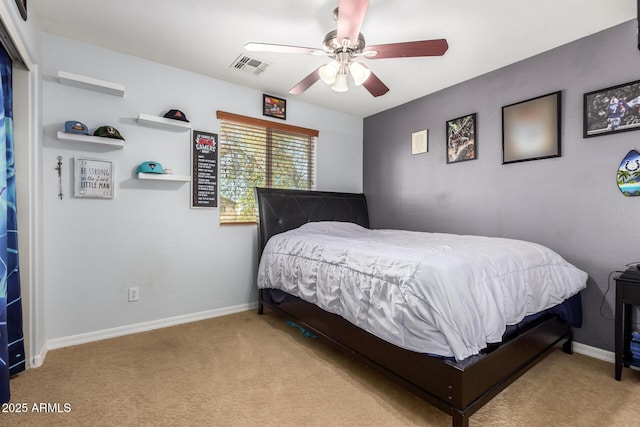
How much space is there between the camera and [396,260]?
168cm

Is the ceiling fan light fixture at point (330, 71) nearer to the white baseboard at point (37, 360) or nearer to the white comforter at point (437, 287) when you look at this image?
the white comforter at point (437, 287)

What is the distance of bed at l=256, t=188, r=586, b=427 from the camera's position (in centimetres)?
141

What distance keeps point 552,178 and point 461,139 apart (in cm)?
93

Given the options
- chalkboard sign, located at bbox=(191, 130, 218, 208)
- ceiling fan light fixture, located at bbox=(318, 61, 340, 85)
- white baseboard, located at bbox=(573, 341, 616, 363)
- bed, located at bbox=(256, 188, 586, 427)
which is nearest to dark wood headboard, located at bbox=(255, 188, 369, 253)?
chalkboard sign, located at bbox=(191, 130, 218, 208)

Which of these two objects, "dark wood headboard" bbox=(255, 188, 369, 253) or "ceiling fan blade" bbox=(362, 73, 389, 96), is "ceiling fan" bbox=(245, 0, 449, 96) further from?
"dark wood headboard" bbox=(255, 188, 369, 253)

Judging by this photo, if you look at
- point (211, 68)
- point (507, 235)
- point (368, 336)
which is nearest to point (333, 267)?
point (368, 336)

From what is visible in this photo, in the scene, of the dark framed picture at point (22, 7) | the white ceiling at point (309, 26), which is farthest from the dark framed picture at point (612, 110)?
the dark framed picture at point (22, 7)

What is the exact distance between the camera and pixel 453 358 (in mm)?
1424

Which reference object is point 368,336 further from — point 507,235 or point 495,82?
point 495,82

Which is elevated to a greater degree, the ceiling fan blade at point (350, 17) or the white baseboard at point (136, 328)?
the ceiling fan blade at point (350, 17)

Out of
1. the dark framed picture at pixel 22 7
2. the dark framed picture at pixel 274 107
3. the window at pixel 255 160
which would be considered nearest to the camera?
the dark framed picture at pixel 22 7

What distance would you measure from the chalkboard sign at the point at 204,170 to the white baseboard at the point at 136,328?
110 centimetres

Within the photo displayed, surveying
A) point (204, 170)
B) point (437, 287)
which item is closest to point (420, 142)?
point (204, 170)

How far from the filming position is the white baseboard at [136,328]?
2.40 meters
